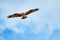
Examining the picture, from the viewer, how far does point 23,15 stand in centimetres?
812

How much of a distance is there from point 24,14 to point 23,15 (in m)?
0.20

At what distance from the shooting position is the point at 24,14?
827 centimetres

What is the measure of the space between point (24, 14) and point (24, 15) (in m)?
0.19

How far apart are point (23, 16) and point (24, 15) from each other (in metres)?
0.15

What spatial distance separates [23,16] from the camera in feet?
26.5

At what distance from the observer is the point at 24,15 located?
26.6ft

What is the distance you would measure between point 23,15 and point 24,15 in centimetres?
10

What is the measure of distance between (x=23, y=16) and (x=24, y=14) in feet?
1.01
